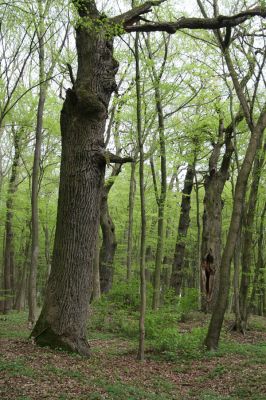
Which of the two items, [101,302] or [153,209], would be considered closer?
[101,302]

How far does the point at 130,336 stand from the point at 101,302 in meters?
1.24

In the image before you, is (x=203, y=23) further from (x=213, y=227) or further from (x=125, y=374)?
(x=213, y=227)

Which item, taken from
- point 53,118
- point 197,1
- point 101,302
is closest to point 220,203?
point 101,302

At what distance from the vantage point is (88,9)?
7.46 m

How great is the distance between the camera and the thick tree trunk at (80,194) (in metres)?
7.05

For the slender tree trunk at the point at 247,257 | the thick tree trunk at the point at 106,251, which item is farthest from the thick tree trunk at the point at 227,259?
the thick tree trunk at the point at 106,251

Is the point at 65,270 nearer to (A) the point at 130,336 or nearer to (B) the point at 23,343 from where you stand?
(B) the point at 23,343

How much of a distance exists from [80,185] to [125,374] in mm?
3337

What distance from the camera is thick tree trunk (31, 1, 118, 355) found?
7047 millimetres

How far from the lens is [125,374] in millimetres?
6680

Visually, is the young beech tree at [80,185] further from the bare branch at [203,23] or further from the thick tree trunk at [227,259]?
the thick tree trunk at [227,259]

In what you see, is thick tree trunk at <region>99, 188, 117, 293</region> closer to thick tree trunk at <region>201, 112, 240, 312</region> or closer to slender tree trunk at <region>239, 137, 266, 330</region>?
thick tree trunk at <region>201, 112, 240, 312</region>

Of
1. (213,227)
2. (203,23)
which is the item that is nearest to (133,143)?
(213,227)

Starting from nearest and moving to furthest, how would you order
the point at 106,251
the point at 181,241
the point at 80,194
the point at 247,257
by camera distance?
the point at 80,194 < the point at 247,257 < the point at 106,251 < the point at 181,241
